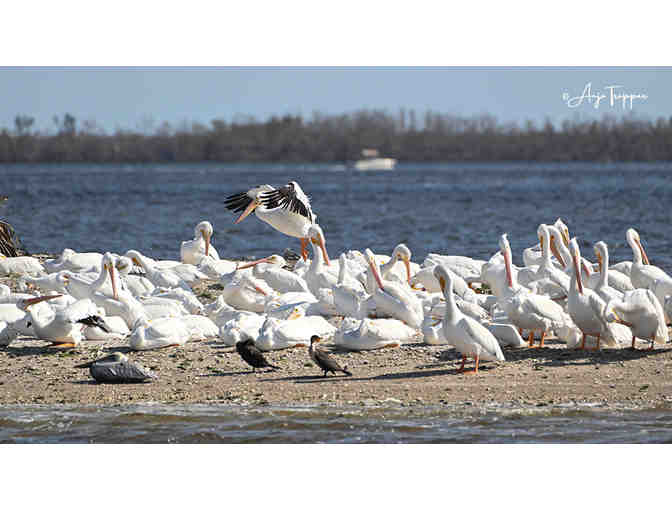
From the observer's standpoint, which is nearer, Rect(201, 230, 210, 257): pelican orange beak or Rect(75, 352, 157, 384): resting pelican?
Rect(75, 352, 157, 384): resting pelican

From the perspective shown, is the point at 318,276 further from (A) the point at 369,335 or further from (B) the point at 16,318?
(B) the point at 16,318

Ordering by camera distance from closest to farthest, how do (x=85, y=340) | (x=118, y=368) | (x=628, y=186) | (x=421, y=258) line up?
(x=118, y=368)
(x=85, y=340)
(x=421, y=258)
(x=628, y=186)

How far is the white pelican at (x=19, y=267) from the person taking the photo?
1138 centimetres

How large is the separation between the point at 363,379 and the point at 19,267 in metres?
5.99

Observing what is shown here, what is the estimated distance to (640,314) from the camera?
7.19 m

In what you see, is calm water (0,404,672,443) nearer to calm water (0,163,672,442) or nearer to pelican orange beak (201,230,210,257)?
calm water (0,163,672,442)

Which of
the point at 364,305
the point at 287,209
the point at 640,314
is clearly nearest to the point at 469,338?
the point at 640,314

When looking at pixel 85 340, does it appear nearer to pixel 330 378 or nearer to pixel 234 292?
pixel 234 292

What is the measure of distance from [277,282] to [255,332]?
216cm

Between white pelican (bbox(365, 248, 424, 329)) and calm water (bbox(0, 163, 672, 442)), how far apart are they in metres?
2.19

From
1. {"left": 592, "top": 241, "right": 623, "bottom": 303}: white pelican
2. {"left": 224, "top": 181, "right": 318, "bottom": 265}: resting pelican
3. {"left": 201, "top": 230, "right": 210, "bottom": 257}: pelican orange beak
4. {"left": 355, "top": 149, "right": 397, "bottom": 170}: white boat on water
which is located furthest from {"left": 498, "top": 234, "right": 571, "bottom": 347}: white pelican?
{"left": 355, "top": 149, "right": 397, "bottom": 170}: white boat on water

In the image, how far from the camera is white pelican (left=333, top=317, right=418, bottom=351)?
301 inches
